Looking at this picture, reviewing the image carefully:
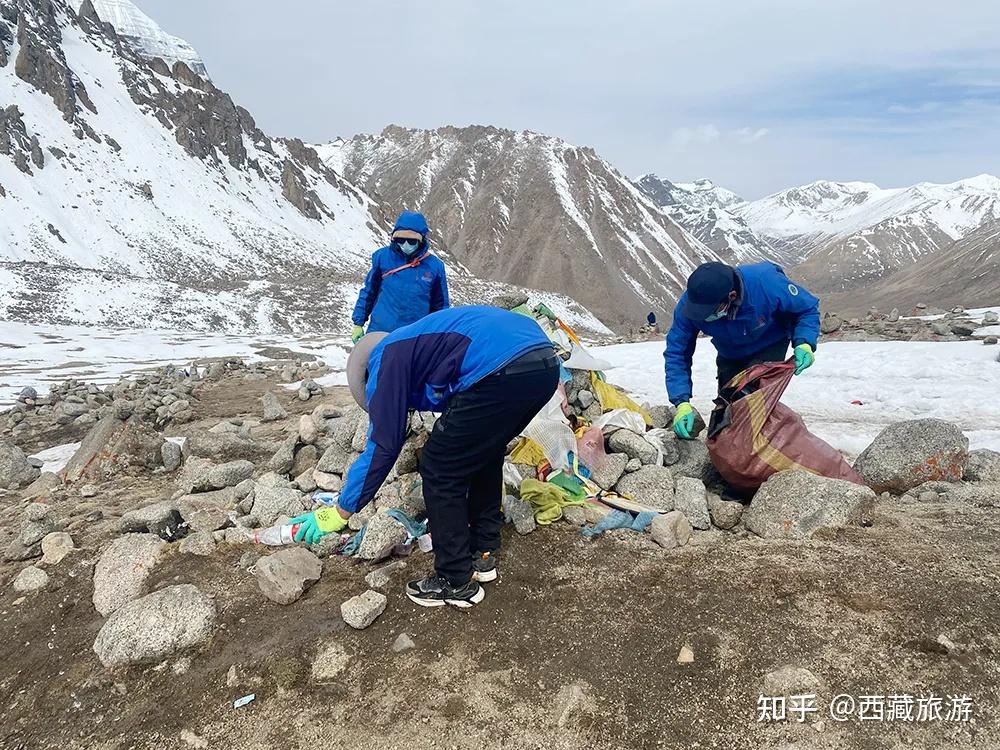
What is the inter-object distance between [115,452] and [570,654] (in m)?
5.00

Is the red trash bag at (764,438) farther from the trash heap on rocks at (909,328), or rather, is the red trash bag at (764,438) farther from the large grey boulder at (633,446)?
the trash heap on rocks at (909,328)

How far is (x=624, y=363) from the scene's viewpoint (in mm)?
11695

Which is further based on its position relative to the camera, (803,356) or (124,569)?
(803,356)

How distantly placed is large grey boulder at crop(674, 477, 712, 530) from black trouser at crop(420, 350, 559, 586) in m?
1.52

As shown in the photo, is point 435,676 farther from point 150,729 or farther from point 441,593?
point 150,729

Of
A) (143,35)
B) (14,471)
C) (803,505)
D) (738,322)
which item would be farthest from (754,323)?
(143,35)

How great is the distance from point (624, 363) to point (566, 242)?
311 feet

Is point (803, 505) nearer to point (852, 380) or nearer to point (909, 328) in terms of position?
point (852, 380)

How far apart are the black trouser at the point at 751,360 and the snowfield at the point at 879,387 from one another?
232 cm

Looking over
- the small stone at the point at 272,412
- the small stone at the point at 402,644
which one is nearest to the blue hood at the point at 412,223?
the small stone at the point at 402,644

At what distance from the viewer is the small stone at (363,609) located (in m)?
2.92

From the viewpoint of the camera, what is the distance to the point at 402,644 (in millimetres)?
2805

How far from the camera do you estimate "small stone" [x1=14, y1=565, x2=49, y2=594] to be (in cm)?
338

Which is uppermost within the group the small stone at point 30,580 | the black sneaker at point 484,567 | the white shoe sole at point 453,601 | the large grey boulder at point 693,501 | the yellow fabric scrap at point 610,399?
the yellow fabric scrap at point 610,399
